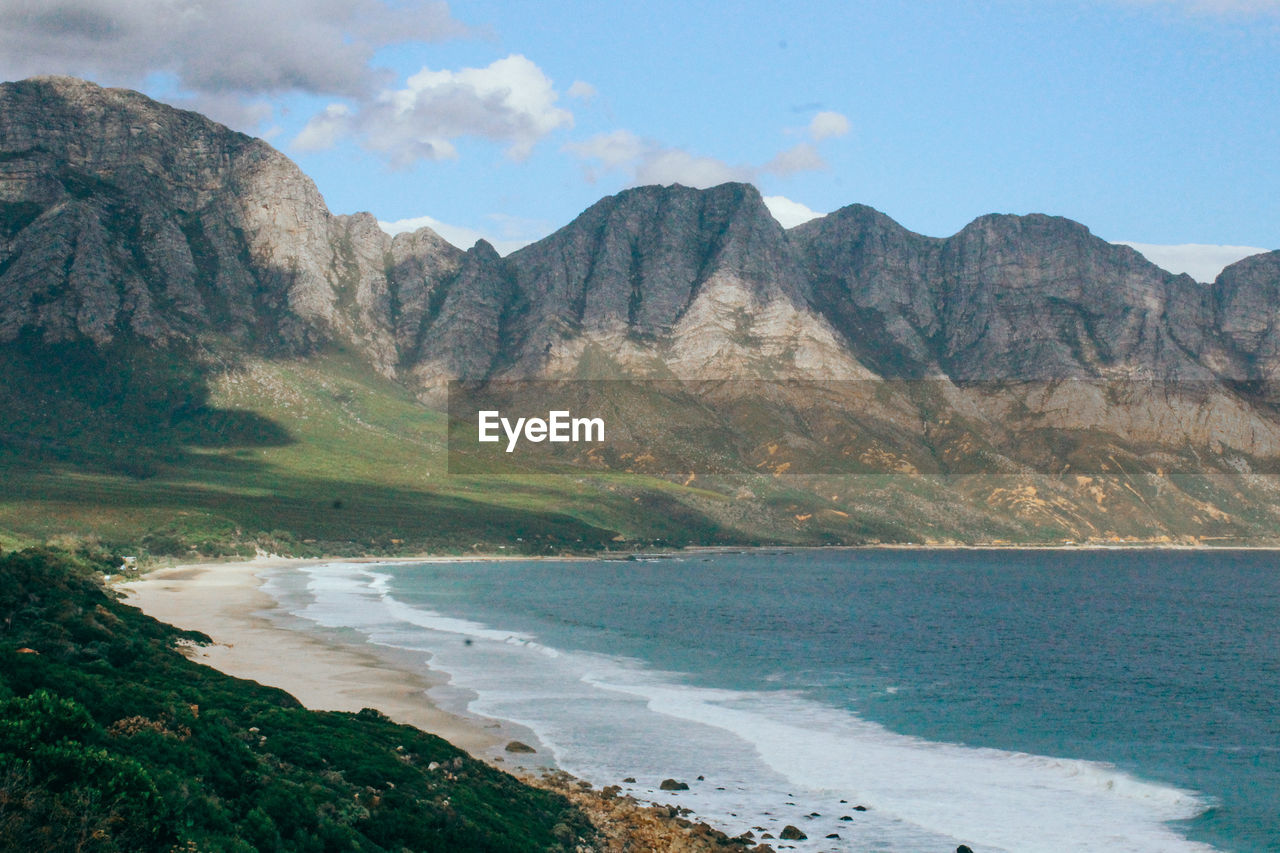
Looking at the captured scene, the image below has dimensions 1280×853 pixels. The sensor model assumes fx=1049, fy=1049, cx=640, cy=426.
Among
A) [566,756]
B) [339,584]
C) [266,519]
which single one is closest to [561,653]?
[566,756]

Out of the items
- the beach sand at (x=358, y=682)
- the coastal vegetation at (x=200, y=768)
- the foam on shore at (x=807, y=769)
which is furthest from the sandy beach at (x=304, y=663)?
the coastal vegetation at (x=200, y=768)

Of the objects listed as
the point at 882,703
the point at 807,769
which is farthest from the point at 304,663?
the point at 882,703

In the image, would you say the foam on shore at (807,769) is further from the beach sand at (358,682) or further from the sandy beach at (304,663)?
the sandy beach at (304,663)

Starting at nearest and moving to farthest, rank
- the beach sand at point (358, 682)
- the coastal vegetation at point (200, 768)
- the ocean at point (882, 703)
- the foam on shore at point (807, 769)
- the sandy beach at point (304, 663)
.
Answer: the coastal vegetation at point (200, 768) < the beach sand at point (358, 682) < the foam on shore at point (807, 769) < the ocean at point (882, 703) < the sandy beach at point (304, 663)

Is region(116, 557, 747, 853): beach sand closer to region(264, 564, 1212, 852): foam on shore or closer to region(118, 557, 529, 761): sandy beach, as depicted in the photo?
region(118, 557, 529, 761): sandy beach

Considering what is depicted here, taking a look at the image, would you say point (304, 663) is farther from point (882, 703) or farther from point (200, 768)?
point (200, 768)

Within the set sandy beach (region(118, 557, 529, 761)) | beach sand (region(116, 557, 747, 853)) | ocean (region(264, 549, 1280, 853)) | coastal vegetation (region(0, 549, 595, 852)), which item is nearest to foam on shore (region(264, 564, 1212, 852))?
ocean (region(264, 549, 1280, 853))
